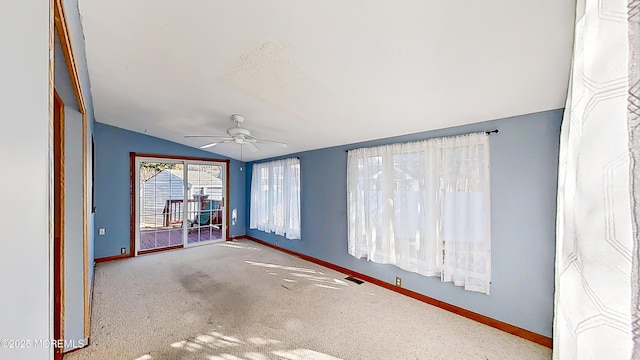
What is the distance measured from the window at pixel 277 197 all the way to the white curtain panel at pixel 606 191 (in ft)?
15.3

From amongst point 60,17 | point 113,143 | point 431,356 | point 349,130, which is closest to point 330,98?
point 349,130

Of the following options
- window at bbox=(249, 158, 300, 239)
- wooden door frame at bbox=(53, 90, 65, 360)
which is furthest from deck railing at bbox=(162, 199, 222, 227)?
wooden door frame at bbox=(53, 90, 65, 360)

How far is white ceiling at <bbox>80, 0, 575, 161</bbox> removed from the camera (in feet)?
4.92

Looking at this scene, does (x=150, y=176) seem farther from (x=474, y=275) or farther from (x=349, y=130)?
(x=474, y=275)

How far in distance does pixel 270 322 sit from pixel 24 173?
261 centimetres

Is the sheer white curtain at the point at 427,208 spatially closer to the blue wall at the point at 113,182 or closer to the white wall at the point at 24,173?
the white wall at the point at 24,173

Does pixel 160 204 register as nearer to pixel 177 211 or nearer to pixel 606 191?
pixel 177 211

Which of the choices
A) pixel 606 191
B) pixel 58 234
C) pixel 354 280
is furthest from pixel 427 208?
pixel 58 234

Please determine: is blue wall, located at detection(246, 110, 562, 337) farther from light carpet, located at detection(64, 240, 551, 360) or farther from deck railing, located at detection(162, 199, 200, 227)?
deck railing, located at detection(162, 199, 200, 227)

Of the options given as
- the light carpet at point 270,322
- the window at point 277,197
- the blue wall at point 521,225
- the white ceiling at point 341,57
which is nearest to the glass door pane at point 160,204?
the light carpet at point 270,322

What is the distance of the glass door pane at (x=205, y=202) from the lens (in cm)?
588

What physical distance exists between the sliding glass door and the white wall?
5261 mm

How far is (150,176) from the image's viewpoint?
5371 millimetres

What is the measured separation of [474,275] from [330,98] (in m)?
2.38
